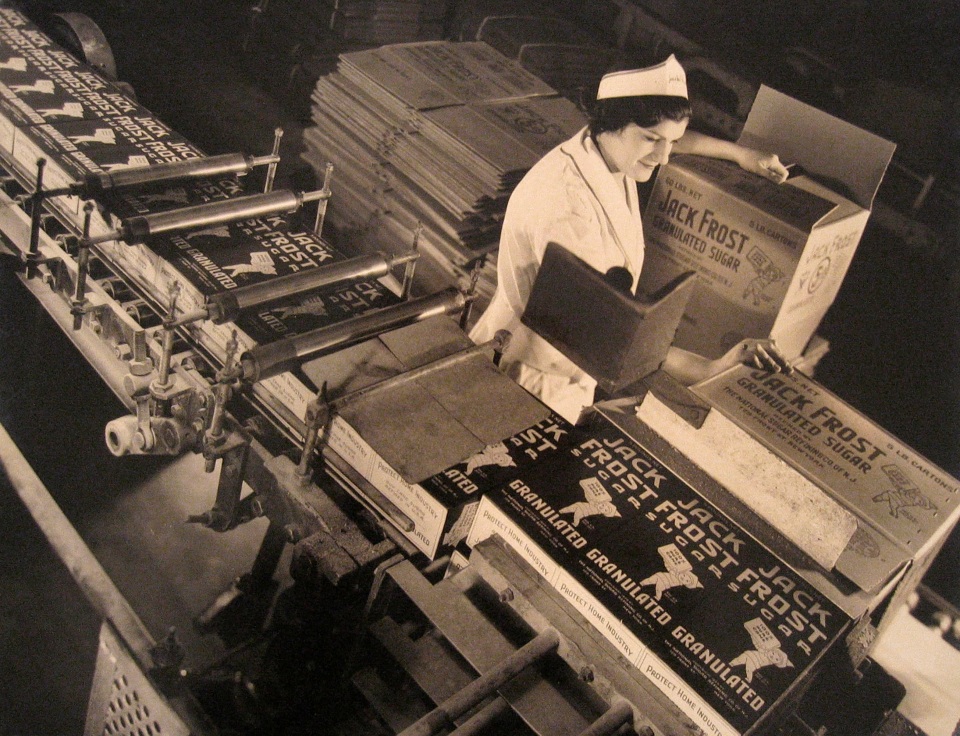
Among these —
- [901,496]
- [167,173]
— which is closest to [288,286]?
[167,173]

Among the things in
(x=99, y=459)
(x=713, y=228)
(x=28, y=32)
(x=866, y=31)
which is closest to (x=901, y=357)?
(x=866, y=31)

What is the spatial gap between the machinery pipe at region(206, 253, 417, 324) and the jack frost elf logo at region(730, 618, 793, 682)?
123 centimetres

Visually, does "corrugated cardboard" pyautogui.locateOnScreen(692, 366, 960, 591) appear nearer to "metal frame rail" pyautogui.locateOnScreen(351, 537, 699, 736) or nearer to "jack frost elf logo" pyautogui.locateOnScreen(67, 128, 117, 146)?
"metal frame rail" pyautogui.locateOnScreen(351, 537, 699, 736)

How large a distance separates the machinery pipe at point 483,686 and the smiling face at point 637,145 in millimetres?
1074

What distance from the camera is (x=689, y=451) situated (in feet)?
6.88

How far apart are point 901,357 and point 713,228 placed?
5.37 feet

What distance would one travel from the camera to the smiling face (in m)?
2.10

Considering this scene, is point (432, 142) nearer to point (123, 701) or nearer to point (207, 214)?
point (207, 214)

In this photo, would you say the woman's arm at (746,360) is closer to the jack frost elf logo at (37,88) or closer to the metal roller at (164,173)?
the metal roller at (164,173)

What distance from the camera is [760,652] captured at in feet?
5.57

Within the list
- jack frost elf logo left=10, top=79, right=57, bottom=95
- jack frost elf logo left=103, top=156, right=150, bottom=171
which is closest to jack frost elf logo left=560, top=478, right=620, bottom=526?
jack frost elf logo left=103, top=156, right=150, bottom=171

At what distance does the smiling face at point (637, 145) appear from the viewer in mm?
2102

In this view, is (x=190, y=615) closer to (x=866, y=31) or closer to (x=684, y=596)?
(x=684, y=596)

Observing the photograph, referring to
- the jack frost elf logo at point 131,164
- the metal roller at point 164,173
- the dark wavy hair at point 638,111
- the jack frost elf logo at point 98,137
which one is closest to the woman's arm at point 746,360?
the dark wavy hair at point 638,111
